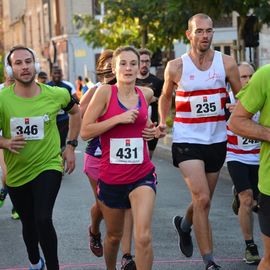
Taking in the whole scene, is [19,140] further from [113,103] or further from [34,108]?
[113,103]

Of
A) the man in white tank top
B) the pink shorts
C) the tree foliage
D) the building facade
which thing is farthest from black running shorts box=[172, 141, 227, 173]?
the building facade

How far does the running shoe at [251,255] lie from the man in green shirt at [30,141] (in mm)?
1947

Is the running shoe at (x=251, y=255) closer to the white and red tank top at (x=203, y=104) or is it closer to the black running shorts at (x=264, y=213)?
the white and red tank top at (x=203, y=104)

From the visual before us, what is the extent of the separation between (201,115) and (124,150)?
1294mm

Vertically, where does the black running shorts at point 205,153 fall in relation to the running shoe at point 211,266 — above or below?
above

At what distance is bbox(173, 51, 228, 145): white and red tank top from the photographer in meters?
7.41

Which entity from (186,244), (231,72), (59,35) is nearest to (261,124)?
(231,72)

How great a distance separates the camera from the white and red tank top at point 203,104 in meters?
7.41

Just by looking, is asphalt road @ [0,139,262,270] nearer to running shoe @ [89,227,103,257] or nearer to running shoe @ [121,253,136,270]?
running shoe @ [89,227,103,257]

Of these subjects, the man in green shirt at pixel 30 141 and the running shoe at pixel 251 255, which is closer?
the man in green shirt at pixel 30 141

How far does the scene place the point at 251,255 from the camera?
25.6ft

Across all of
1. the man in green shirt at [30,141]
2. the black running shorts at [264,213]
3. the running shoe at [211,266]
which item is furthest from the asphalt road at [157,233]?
the black running shorts at [264,213]

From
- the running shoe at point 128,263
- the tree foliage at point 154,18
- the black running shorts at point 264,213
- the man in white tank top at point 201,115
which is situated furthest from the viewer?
the tree foliage at point 154,18

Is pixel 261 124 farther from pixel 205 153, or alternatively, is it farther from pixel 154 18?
pixel 154 18
